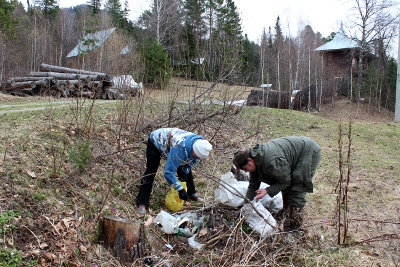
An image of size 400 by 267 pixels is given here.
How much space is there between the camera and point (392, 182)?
6.16 m

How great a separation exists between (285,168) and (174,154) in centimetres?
128

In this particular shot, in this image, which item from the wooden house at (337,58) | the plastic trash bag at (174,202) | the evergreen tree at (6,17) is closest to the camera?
the plastic trash bag at (174,202)

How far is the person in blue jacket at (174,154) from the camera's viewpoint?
392 cm

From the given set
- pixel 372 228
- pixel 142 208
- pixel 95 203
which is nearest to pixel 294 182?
pixel 372 228

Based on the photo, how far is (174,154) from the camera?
3.98 metres

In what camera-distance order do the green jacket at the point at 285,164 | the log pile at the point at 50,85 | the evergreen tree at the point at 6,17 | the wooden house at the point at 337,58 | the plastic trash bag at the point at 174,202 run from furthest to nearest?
the wooden house at the point at 337,58, the evergreen tree at the point at 6,17, the log pile at the point at 50,85, the plastic trash bag at the point at 174,202, the green jacket at the point at 285,164

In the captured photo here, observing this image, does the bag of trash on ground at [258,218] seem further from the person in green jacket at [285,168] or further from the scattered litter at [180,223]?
the scattered litter at [180,223]

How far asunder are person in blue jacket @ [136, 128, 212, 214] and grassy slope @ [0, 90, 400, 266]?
0.84ft

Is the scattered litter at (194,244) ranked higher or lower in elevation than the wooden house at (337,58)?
lower

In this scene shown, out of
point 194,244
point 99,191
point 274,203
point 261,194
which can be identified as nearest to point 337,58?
point 274,203

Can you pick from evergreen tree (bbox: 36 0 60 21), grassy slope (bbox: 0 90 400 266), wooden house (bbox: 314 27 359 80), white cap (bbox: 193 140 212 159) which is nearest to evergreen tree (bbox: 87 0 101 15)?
evergreen tree (bbox: 36 0 60 21)

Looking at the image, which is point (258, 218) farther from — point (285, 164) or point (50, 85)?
point (50, 85)

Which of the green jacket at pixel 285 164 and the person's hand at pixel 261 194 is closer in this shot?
the green jacket at pixel 285 164

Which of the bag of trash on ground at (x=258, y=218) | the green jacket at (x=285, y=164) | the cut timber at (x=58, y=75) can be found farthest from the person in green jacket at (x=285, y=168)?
the cut timber at (x=58, y=75)
